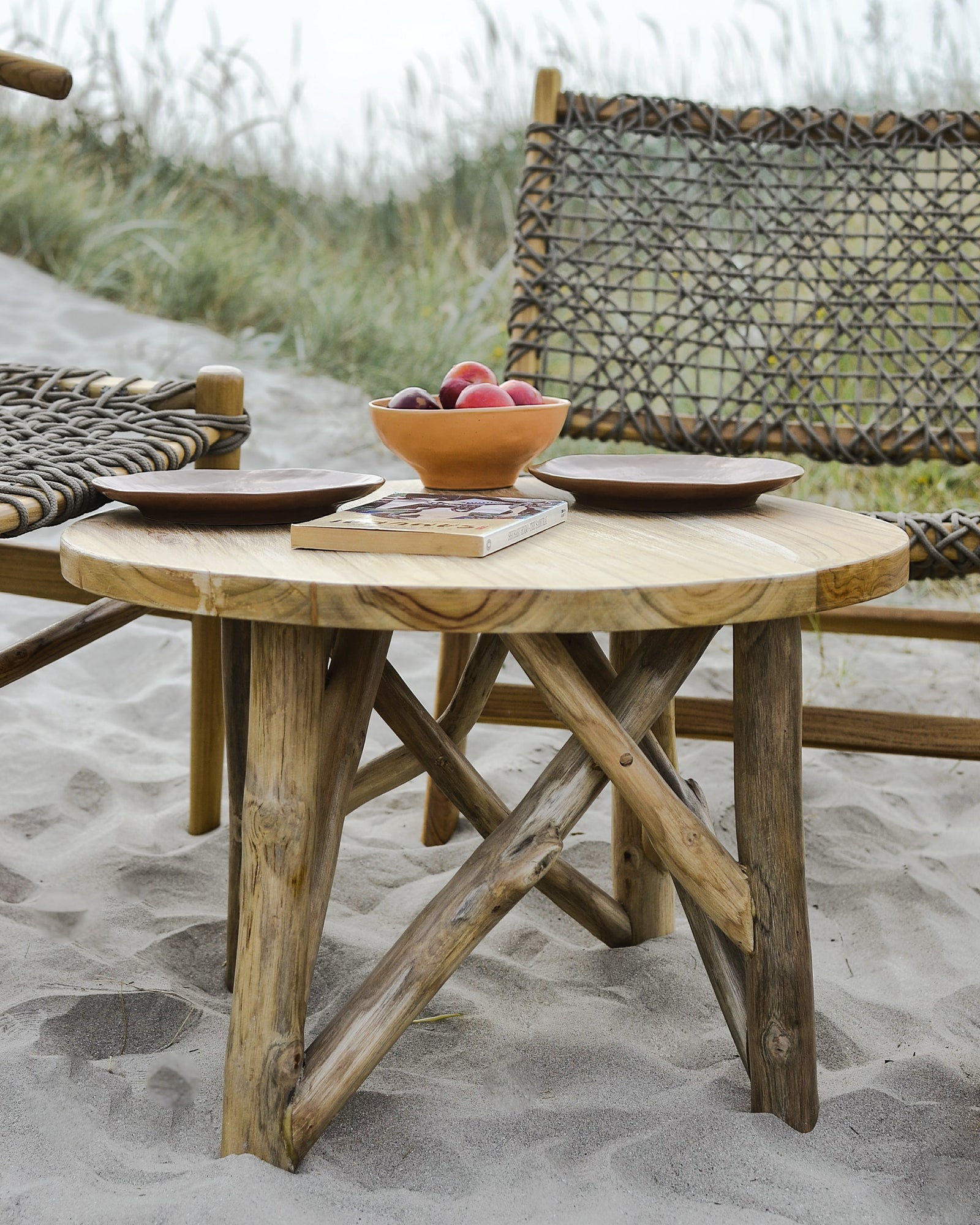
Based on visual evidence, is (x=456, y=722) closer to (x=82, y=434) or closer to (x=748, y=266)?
(x=82, y=434)

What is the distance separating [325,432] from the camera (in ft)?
11.5

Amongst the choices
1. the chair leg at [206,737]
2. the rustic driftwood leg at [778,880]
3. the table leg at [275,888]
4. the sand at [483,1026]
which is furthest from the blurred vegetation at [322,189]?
the table leg at [275,888]

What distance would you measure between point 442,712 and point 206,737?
373 millimetres

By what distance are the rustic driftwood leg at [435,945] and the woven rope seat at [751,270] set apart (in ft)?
3.65

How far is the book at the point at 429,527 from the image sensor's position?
93 centimetres

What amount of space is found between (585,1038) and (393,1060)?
21 centimetres

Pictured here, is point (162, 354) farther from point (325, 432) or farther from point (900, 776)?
point (900, 776)

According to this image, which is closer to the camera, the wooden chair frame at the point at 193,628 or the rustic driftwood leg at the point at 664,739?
the rustic driftwood leg at the point at 664,739

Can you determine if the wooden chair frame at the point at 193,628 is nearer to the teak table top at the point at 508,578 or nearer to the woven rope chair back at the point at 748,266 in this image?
the teak table top at the point at 508,578

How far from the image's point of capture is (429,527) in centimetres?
96

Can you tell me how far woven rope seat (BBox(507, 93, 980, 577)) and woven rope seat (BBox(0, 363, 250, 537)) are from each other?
2.24 ft

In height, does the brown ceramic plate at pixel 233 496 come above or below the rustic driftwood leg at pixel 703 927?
above

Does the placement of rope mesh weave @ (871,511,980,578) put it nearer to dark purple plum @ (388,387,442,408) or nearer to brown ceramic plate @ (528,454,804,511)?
brown ceramic plate @ (528,454,804,511)

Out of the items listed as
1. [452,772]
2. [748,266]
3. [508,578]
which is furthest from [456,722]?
[748,266]
